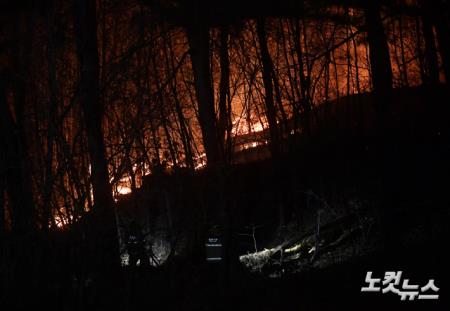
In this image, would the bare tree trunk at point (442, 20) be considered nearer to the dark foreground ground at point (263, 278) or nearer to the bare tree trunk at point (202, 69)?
the dark foreground ground at point (263, 278)

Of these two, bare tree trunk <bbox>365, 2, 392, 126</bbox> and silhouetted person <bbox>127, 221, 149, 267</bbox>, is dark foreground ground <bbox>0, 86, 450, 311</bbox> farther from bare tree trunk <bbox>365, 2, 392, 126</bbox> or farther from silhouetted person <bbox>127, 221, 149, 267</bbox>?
bare tree trunk <bbox>365, 2, 392, 126</bbox>

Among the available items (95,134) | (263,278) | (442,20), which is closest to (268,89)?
(442,20)

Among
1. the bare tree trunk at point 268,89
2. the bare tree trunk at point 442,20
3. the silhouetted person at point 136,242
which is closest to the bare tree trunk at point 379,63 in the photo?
the bare tree trunk at point 442,20

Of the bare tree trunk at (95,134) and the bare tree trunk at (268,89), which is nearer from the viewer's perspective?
the bare tree trunk at (95,134)

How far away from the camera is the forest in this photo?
7.74 m

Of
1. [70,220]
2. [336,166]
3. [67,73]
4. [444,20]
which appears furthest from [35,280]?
[336,166]

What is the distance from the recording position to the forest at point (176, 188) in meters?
7.74

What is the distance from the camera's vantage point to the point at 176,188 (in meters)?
10.1

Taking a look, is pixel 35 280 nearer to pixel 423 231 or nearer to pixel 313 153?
pixel 423 231

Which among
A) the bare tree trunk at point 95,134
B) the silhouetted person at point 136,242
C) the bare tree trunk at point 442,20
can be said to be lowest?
the silhouetted person at point 136,242

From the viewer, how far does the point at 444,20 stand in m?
13.4

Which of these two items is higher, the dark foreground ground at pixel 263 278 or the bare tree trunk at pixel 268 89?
the bare tree trunk at pixel 268 89

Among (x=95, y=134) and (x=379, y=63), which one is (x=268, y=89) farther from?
(x=95, y=134)

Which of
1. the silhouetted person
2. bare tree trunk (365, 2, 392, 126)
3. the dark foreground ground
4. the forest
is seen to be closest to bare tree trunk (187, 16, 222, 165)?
the forest
